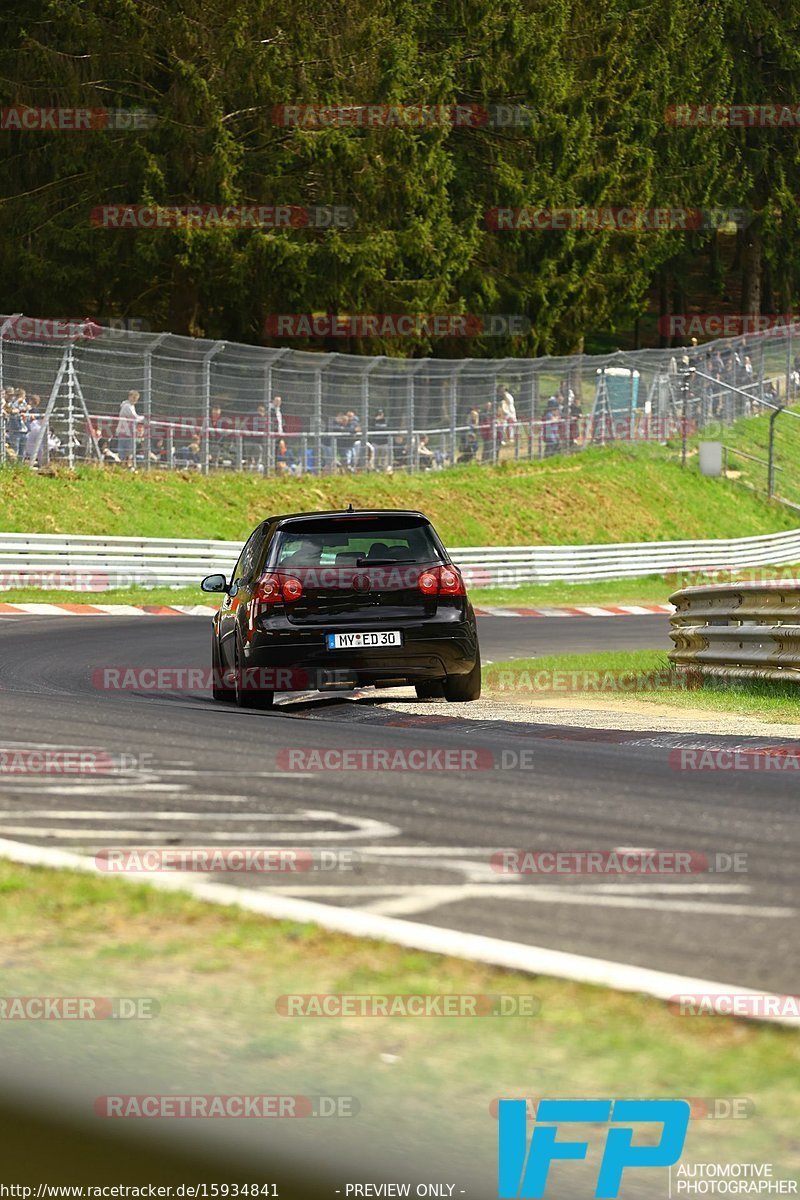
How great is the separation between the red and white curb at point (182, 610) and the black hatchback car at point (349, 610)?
39.5 ft

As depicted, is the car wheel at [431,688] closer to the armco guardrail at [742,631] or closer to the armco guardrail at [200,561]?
the armco guardrail at [742,631]

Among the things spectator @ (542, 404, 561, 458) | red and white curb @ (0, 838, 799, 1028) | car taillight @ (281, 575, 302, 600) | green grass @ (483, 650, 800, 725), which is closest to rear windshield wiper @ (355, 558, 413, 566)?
car taillight @ (281, 575, 302, 600)

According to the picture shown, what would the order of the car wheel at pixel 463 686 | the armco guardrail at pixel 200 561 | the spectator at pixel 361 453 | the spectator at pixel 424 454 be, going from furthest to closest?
the spectator at pixel 424 454
the spectator at pixel 361 453
the armco guardrail at pixel 200 561
the car wheel at pixel 463 686

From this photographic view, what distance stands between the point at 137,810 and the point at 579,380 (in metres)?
38.9

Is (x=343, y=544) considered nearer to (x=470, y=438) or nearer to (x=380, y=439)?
(x=380, y=439)

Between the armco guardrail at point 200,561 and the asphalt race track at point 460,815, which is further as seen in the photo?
the armco guardrail at point 200,561

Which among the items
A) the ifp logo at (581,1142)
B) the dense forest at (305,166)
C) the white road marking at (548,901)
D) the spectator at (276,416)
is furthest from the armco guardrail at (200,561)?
the ifp logo at (581,1142)

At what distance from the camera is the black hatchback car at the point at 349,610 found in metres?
13.5

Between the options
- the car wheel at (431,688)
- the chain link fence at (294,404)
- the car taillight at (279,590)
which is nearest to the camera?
the car taillight at (279,590)

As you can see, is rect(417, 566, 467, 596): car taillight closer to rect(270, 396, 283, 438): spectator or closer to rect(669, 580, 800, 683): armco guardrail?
rect(669, 580, 800, 683): armco guardrail

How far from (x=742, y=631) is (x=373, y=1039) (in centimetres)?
1193

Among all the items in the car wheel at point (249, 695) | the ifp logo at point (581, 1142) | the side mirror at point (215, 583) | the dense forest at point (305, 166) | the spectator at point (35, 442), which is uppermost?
the dense forest at point (305, 166)

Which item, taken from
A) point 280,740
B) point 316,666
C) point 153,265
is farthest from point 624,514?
point 280,740

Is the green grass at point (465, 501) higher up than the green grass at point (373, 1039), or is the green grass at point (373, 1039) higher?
the green grass at point (373, 1039)
